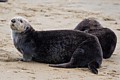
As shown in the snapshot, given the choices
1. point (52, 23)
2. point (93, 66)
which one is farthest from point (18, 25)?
point (52, 23)

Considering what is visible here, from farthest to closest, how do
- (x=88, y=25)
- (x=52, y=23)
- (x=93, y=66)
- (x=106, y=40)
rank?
(x=52, y=23) < (x=88, y=25) < (x=106, y=40) < (x=93, y=66)

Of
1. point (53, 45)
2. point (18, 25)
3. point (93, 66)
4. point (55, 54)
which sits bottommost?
point (93, 66)

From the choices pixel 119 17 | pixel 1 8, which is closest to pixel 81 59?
pixel 119 17

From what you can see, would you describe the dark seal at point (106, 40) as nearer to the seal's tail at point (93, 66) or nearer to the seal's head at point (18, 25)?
the seal's tail at point (93, 66)

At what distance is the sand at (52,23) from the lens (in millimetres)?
7730

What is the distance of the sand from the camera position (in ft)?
25.4

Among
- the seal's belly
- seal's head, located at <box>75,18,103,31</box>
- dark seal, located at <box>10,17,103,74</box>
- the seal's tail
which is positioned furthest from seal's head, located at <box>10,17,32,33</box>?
seal's head, located at <box>75,18,103,31</box>

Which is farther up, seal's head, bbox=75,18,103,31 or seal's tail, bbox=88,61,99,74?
seal's head, bbox=75,18,103,31

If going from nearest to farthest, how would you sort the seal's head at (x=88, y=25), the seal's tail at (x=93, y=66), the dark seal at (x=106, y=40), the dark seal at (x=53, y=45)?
the seal's tail at (x=93, y=66), the dark seal at (x=53, y=45), the dark seal at (x=106, y=40), the seal's head at (x=88, y=25)

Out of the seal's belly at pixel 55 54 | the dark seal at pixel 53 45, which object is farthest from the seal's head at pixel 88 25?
the seal's belly at pixel 55 54

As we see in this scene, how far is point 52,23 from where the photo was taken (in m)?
12.8

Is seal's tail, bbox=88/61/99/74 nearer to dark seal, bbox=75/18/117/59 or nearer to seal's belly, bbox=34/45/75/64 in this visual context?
seal's belly, bbox=34/45/75/64

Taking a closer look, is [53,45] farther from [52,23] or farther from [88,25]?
[52,23]

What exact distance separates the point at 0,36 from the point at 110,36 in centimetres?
256
